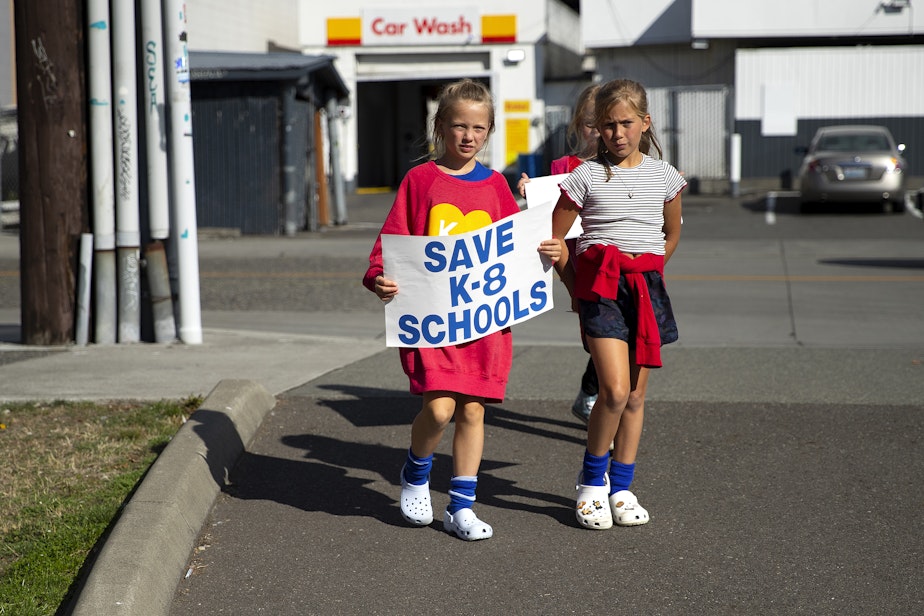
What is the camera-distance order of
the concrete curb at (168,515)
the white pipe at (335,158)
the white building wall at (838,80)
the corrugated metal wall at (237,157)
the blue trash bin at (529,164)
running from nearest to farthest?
the concrete curb at (168,515) < the corrugated metal wall at (237,157) < the white pipe at (335,158) < the white building wall at (838,80) < the blue trash bin at (529,164)

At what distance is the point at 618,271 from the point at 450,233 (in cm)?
62

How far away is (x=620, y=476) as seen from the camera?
4.43m

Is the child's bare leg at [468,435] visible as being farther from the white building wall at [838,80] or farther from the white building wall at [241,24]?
the white building wall at [838,80]

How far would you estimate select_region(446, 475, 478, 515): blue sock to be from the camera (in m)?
4.24

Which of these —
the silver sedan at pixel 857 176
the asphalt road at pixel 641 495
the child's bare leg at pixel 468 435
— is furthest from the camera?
the silver sedan at pixel 857 176

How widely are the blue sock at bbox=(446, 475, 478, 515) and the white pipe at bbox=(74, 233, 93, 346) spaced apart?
4564mm

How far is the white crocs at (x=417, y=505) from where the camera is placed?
4348mm

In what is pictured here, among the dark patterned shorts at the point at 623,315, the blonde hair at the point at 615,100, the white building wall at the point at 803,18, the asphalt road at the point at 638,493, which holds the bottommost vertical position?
the asphalt road at the point at 638,493

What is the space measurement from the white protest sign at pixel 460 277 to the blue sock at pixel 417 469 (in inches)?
17.5

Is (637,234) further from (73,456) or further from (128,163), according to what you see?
(128,163)

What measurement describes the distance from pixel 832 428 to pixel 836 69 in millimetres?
24351

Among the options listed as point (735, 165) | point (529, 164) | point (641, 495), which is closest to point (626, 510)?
point (641, 495)

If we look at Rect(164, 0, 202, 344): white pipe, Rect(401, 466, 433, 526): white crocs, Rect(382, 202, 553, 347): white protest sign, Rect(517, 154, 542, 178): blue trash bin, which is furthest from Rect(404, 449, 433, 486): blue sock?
Rect(517, 154, 542, 178): blue trash bin

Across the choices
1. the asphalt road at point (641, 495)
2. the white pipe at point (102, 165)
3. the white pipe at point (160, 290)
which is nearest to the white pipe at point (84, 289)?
the white pipe at point (102, 165)
